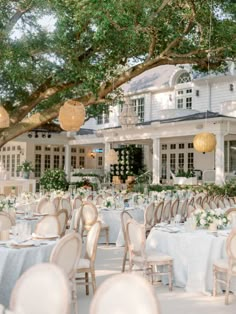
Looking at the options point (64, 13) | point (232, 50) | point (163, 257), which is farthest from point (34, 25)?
point (163, 257)

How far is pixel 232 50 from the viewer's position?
10.6m

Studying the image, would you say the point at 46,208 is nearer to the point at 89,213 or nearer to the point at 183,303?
the point at 89,213

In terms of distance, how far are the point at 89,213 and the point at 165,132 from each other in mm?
12842

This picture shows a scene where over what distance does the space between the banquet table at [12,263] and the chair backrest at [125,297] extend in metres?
2.56

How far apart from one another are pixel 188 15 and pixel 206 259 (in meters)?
5.53

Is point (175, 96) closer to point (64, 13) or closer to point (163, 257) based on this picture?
point (64, 13)

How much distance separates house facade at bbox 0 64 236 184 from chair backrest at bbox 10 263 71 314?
53.7 feet

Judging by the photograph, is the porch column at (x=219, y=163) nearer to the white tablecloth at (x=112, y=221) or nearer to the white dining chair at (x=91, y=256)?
the white tablecloth at (x=112, y=221)

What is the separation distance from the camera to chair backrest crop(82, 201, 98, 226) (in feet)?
35.5

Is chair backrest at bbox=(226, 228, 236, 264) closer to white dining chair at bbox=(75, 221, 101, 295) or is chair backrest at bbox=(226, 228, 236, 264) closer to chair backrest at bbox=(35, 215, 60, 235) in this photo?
white dining chair at bbox=(75, 221, 101, 295)

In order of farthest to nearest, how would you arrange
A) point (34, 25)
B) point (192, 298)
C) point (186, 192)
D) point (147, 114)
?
point (147, 114), point (186, 192), point (34, 25), point (192, 298)

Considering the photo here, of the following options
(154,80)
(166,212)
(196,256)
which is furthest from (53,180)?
(196,256)

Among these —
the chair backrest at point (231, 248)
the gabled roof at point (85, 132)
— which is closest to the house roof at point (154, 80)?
the gabled roof at point (85, 132)

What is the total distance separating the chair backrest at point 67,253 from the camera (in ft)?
18.5
